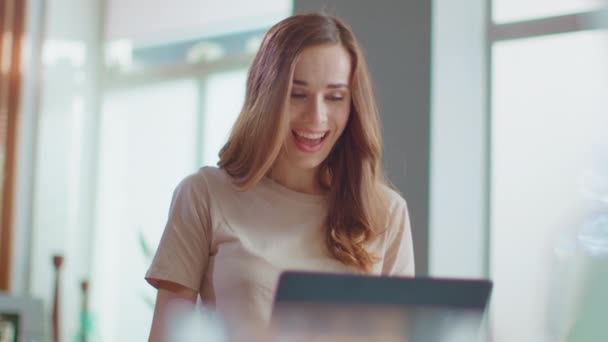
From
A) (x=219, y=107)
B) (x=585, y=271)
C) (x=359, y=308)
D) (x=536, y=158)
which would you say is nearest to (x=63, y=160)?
(x=219, y=107)

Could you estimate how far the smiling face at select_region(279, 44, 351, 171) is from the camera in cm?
180

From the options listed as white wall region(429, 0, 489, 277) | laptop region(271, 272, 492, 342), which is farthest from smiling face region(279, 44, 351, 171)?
white wall region(429, 0, 489, 277)

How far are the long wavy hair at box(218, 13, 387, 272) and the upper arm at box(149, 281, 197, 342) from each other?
0.24 meters

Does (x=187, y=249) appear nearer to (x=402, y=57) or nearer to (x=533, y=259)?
(x=402, y=57)

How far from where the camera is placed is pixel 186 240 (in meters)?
1.80

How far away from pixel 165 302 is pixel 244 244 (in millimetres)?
184

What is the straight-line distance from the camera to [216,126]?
15.3 ft

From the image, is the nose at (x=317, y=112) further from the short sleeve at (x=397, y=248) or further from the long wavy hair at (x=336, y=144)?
the short sleeve at (x=397, y=248)

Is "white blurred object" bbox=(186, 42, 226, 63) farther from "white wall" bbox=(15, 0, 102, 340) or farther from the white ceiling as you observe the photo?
"white wall" bbox=(15, 0, 102, 340)

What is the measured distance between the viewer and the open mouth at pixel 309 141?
6.00 ft

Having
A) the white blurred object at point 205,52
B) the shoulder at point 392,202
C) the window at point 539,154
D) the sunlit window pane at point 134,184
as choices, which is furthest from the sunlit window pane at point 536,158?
the sunlit window pane at point 134,184

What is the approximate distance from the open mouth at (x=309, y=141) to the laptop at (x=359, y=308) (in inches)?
29.1

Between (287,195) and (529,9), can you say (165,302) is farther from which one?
(529,9)

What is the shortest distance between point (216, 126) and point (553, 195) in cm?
198
